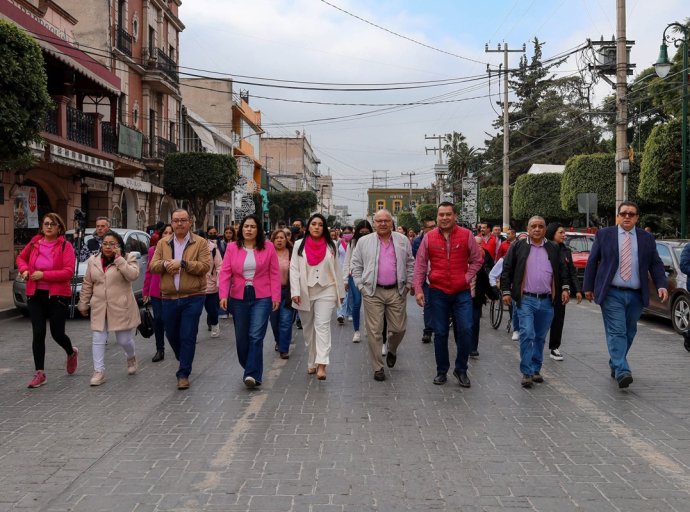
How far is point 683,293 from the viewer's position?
38.6 feet

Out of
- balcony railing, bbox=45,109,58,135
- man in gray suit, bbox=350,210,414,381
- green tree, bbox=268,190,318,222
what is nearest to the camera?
man in gray suit, bbox=350,210,414,381

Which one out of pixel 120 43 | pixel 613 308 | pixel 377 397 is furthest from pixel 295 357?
pixel 120 43

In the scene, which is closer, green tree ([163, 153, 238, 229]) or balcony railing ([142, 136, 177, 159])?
balcony railing ([142, 136, 177, 159])

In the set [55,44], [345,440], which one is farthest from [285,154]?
[345,440]

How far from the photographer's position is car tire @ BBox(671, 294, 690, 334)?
1153 cm

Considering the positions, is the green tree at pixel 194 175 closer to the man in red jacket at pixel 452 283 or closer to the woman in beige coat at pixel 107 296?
the woman in beige coat at pixel 107 296

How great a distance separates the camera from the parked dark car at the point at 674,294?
38.2ft

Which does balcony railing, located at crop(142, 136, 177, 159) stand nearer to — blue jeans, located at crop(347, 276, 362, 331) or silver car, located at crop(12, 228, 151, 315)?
silver car, located at crop(12, 228, 151, 315)

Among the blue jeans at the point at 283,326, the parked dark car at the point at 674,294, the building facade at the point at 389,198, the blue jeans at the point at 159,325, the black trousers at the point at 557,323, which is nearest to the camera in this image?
the black trousers at the point at 557,323

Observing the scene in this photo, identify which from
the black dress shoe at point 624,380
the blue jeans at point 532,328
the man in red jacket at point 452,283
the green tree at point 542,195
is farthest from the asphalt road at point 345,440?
the green tree at point 542,195

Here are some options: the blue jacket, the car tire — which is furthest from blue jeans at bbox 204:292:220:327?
the car tire

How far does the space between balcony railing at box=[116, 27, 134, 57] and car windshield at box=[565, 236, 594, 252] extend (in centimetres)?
1927

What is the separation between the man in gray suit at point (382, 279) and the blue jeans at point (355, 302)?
306cm

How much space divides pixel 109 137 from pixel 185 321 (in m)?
19.1
